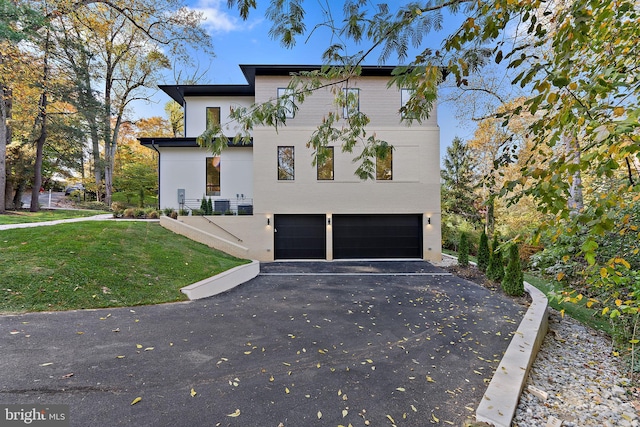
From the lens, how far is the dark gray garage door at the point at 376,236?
38.1ft

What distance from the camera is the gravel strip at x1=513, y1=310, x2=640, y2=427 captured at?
2607mm

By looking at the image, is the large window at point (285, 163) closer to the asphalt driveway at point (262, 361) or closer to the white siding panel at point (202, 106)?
the white siding panel at point (202, 106)

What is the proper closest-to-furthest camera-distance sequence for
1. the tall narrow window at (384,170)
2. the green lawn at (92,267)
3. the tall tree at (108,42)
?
the green lawn at (92,267), the tall tree at (108,42), the tall narrow window at (384,170)

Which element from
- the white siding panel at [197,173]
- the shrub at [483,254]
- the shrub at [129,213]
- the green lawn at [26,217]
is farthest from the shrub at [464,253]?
the green lawn at [26,217]

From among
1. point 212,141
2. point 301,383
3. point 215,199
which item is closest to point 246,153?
point 215,199

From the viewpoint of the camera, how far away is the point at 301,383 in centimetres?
298

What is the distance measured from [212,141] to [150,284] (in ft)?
13.7

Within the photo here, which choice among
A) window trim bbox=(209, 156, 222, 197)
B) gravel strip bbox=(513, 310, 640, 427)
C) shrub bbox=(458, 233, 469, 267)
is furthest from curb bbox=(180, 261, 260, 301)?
shrub bbox=(458, 233, 469, 267)

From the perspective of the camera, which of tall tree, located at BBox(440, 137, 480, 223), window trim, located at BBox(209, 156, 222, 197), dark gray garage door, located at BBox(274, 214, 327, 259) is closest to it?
dark gray garage door, located at BBox(274, 214, 327, 259)

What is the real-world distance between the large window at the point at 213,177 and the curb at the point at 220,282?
6.37m

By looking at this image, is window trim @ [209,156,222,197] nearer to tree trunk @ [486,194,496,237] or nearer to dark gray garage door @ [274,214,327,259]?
dark gray garage door @ [274,214,327,259]

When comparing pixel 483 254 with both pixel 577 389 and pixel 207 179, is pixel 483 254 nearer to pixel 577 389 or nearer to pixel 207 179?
pixel 577 389

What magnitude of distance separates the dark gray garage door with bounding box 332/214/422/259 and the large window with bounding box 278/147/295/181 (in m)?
2.68

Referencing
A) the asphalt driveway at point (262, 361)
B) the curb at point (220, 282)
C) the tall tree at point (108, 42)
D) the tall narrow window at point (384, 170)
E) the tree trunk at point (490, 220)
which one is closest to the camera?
the asphalt driveway at point (262, 361)
